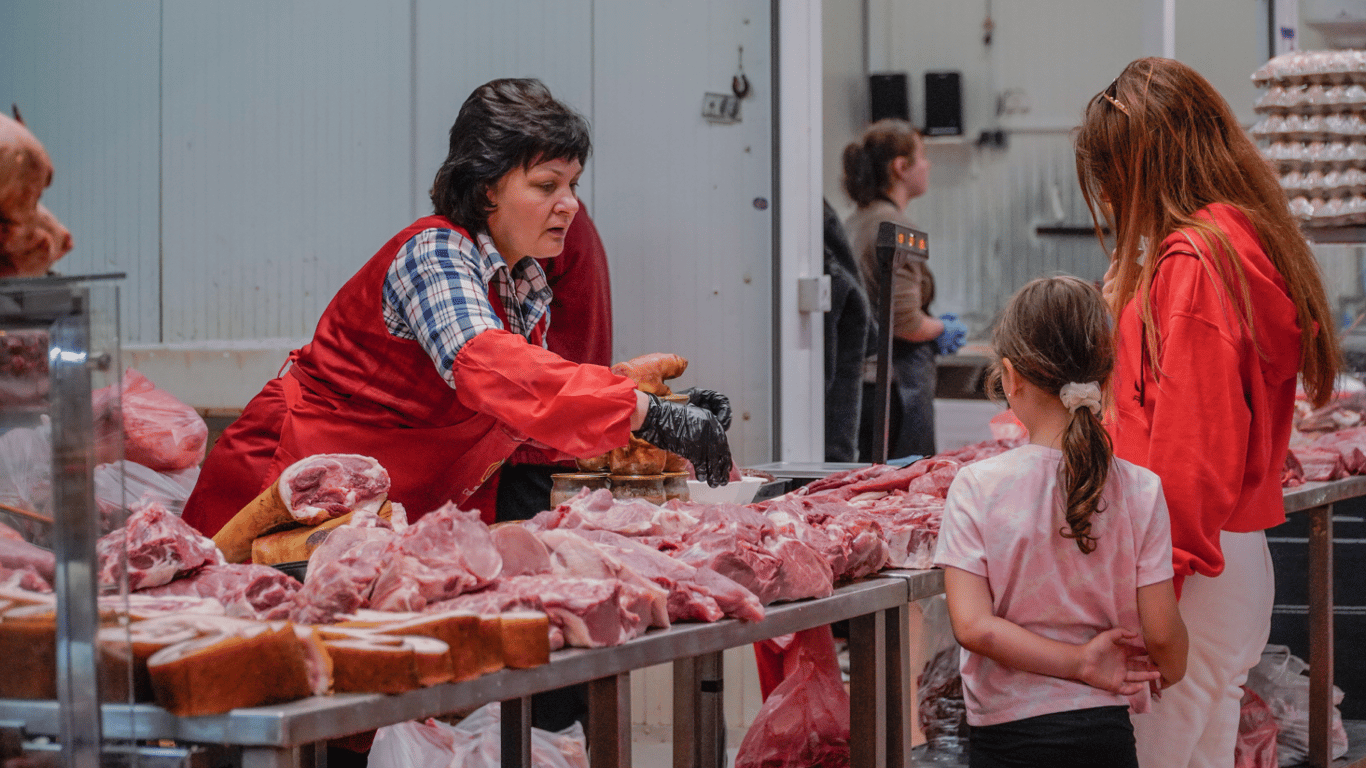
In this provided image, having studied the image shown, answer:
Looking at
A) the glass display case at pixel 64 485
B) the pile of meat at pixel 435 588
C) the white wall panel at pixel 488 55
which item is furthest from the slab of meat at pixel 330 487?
the white wall panel at pixel 488 55

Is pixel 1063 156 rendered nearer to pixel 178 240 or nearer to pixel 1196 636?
pixel 178 240

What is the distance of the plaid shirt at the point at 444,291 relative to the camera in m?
2.58

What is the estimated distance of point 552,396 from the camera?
243 cm

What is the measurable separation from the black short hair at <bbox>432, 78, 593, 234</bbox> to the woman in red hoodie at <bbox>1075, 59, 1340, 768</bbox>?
1096 mm

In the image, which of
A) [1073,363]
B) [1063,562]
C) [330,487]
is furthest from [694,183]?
[1063,562]

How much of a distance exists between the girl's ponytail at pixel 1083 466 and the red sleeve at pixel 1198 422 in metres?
0.37

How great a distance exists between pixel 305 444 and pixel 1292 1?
5.78m

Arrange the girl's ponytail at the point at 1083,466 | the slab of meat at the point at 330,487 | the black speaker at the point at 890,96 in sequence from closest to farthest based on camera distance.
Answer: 1. the girl's ponytail at the point at 1083,466
2. the slab of meat at the point at 330,487
3. the black speaker at the point at 890,96

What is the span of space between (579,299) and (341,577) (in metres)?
2.84

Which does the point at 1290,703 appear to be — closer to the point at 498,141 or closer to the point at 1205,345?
the point at 1205,345

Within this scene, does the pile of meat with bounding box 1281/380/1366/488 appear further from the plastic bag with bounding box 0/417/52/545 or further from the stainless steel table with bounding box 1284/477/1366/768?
the plastic bag with bounding box 0/417/52/545

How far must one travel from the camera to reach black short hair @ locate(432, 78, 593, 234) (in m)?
2.80

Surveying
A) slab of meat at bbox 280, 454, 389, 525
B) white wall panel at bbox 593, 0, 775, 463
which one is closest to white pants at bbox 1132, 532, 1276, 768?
slab of meat at bbox 280, 454, 389, 525

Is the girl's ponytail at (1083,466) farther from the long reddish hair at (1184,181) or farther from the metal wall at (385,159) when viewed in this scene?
the metal wall at (385,159)
